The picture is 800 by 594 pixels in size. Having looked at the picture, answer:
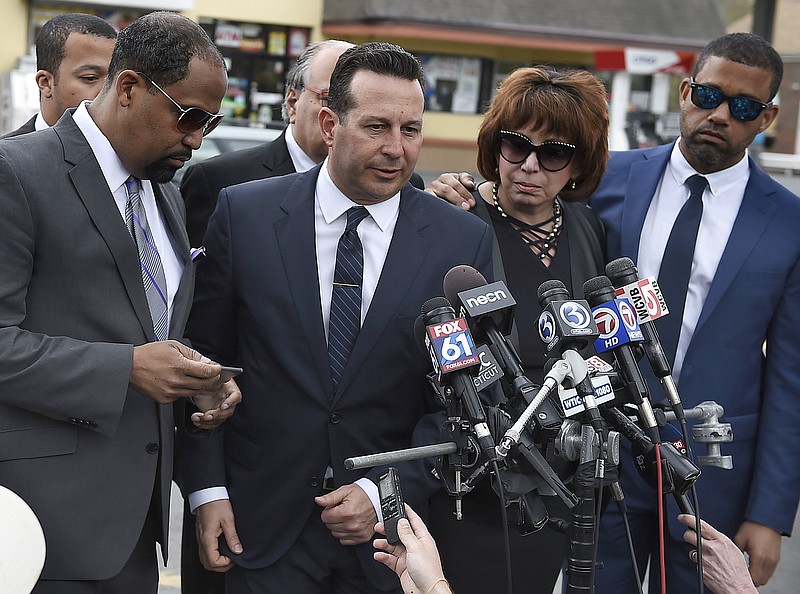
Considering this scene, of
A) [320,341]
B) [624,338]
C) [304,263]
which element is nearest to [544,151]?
[304,263]

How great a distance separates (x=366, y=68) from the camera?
3131 millimetres

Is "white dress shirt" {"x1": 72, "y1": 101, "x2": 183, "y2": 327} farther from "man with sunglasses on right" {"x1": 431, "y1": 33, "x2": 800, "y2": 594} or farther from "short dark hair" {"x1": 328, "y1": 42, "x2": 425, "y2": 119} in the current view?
"man with sunglasses on right" {"x1": 431, "y1": 33, "x2": 800, "y2": 594}

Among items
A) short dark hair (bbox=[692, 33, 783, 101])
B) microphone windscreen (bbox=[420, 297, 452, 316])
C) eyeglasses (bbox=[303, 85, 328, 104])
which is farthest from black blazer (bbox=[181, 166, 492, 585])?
eyeglasses (bbox=[303, 85, 328, 104])

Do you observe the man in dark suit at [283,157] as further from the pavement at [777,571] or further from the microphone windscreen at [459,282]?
the pavement at [777,571]

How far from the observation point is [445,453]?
2.48 meters

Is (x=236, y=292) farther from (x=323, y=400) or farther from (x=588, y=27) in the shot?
(x=588, y=27)

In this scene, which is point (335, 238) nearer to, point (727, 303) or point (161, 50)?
point (161, 50)

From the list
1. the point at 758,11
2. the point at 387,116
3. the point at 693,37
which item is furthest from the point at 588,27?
the point at 387,116

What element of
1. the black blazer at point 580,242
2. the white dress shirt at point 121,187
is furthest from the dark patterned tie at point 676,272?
the white dress shirt at point 121,187

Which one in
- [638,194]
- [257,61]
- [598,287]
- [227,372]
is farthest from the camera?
[257,61]

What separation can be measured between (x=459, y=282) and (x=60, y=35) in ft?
9.07

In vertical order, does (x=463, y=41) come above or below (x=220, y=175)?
below

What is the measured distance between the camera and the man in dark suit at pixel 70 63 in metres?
4.50

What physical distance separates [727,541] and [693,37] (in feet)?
90.2
